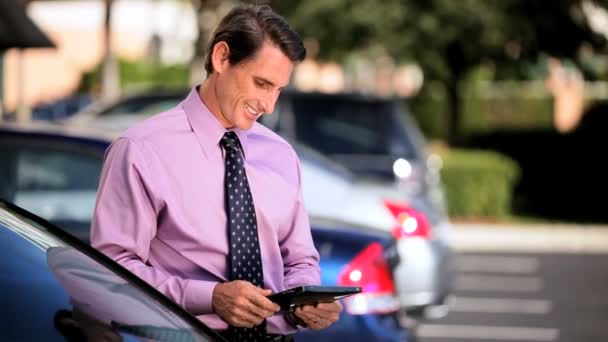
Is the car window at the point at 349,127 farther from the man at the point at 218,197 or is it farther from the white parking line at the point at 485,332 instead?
the man at the point at 218,197

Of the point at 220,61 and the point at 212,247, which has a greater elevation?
the point at 220,61

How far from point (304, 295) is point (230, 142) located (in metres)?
0.44

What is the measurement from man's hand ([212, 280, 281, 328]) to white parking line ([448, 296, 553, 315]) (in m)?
8.59

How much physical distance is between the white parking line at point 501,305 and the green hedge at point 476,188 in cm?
678

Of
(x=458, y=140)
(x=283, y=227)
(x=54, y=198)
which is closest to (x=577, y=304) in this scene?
(x=54, y=198)

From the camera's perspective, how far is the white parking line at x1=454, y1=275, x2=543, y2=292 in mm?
13297

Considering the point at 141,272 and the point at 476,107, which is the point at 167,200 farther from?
the point at 476,107

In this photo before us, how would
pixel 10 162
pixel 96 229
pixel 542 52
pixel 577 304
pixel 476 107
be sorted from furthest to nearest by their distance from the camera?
pixel 476 107 → pixel 542 52 → pixel 577 304 → pixel 10 162 → pixel 96 229

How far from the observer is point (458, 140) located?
25.0 m

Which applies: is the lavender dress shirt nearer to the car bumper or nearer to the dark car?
the dark car

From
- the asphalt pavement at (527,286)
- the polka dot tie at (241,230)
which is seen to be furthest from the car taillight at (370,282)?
the asphalt pavement at (527,286)

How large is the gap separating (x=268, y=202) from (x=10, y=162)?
3.45 meters

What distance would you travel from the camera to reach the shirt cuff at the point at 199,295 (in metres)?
3.28

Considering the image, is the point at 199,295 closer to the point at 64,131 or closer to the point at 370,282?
the point at 370,282
